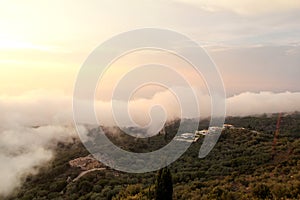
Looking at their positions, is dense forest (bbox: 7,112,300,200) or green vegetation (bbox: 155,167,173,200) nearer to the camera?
green vegetation (bbox: 155,167,173,200)

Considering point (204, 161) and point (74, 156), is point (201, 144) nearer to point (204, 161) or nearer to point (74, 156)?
point (204, 161)

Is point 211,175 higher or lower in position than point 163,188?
lower

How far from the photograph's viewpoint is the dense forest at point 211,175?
27.1 m

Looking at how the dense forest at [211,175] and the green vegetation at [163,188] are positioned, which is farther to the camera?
the dense forest at [211,175]

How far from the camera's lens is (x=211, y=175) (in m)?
39.4

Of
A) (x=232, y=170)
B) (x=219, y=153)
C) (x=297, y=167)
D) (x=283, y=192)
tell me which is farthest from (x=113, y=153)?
(x=283, y=192)

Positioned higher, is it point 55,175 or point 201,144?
point 201,144

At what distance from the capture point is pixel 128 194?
99.3ft

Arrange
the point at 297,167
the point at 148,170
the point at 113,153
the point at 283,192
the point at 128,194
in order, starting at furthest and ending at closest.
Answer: the point at 113,153
the point at 148,170
the point at 297,167
the point at 128,194
the point at 283,192

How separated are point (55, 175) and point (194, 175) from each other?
2748 centimetres

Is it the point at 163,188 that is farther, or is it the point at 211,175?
the point at 211,175

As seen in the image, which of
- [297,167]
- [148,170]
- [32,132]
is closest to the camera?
[297,167]

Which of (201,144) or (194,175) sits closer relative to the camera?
(194,175)

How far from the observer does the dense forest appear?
88.8 feet
